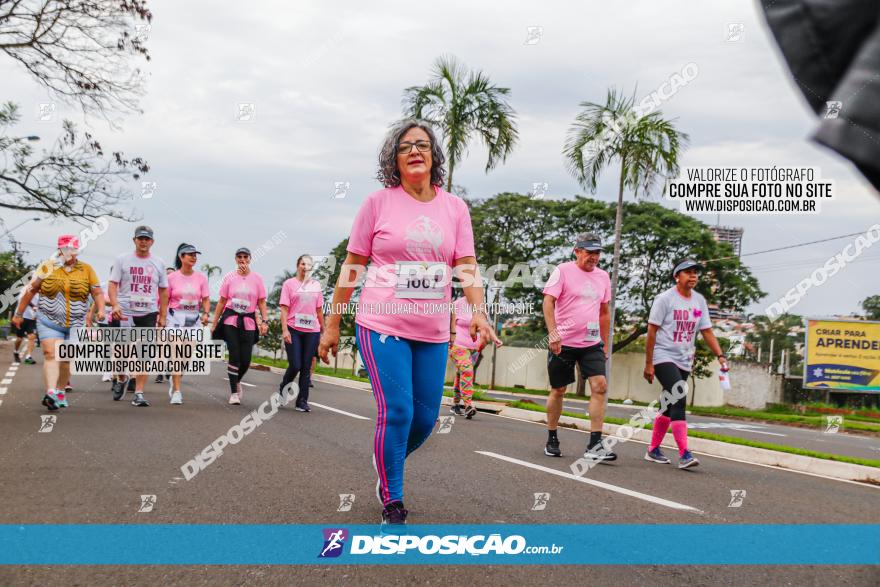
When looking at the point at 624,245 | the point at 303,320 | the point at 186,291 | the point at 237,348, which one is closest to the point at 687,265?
the point at 303,320

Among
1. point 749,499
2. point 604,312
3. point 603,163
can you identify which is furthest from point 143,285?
point 603,163

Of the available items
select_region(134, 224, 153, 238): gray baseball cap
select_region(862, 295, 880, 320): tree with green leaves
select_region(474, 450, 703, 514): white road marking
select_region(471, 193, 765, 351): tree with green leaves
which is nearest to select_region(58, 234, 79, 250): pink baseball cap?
select_region(134, 224, 153, 238): gray baseball cap

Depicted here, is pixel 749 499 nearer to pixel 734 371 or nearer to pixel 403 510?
pixel 403 510

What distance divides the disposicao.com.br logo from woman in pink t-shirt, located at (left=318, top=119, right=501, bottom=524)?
7.6 inches

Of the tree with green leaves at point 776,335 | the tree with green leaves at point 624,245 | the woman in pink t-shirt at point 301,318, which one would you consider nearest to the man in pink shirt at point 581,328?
the woman in pink t-shirt at point 301,318

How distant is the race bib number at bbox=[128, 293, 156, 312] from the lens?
405 inches

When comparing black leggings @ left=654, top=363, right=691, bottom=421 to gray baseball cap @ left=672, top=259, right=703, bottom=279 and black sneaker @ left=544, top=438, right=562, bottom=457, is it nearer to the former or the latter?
gray baseball cap @ left=672, top=259, right=703, bottom=279

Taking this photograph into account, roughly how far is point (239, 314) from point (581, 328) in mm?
5555

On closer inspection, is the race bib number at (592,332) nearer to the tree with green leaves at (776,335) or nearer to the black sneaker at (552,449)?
the black sneaker at (552,449)

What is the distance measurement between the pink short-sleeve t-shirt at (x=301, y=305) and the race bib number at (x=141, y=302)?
1.77 meters

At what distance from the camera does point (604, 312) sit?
757 centimetres

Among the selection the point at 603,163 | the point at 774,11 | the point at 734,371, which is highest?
the point at 603,163

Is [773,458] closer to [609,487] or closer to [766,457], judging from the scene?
[766,457]

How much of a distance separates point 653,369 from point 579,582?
452 cm
